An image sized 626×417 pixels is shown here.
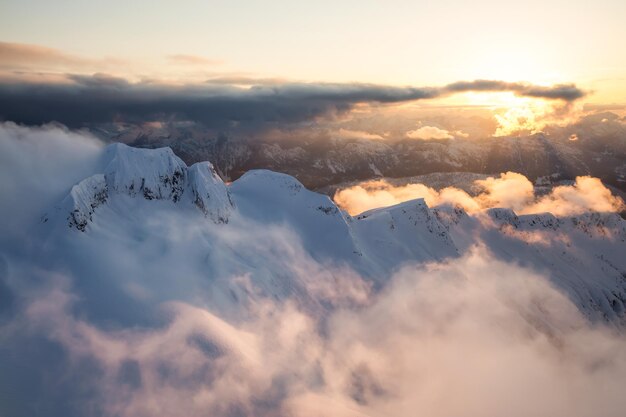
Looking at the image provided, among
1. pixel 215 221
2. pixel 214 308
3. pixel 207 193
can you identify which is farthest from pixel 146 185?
pixel 214 308

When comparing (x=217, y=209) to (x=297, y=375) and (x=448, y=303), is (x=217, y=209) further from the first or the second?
(x=448, y=303)

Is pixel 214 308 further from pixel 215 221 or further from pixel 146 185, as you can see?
pixel 146 185

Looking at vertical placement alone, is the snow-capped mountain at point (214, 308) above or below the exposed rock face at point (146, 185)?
below

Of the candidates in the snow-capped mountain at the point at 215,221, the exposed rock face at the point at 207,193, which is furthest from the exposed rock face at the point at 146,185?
the snow-capped mountain at the point at 215,221

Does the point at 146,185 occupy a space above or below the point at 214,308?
above

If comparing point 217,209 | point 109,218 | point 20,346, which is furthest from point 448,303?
point 20,346

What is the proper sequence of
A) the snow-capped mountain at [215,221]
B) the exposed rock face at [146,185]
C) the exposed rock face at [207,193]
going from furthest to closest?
the exposed rock face at [207,193]
the snow-capped mountain at [215,221]
the exposed rock face at [146,185]

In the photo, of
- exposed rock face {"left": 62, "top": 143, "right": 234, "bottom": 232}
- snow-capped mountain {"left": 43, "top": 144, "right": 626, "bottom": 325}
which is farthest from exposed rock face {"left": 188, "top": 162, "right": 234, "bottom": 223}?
snow-capped mountain {"left": 43, "top": 144, "right": 626, "bottom": 325}

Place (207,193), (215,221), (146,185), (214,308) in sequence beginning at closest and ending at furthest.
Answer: (214,308)
(146,185)
(215,221)
(207,193)

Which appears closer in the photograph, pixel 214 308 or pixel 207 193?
pixel 214 308

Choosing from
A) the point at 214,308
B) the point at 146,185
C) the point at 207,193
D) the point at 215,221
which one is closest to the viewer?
the point at 214,308

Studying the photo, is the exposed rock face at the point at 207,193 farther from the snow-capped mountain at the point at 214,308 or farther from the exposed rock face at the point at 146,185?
the snow-capped mountain at the point at 214,308
